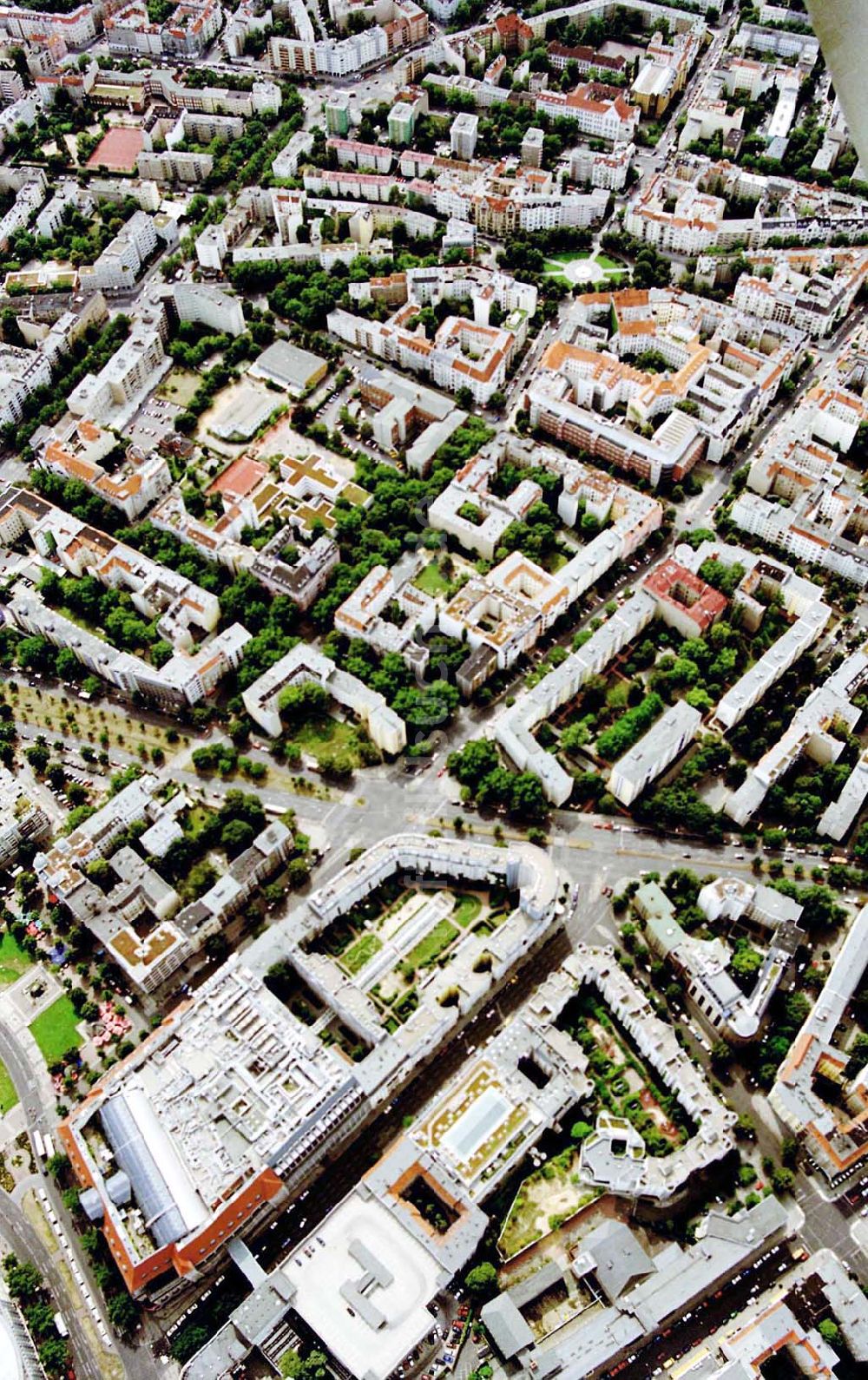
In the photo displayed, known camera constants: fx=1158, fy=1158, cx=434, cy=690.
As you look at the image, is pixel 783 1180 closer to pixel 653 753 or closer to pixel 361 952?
pixel 653 753

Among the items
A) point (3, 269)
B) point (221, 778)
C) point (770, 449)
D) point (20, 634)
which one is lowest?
point (221, 778)

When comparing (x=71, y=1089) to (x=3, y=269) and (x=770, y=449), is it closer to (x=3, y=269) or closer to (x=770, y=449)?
(x=770, y=449)

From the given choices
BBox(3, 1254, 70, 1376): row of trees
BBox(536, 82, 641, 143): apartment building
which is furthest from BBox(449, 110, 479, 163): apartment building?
BBox(3, 1254, 70, 1376): row of trees

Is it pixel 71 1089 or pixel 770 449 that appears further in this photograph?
pixel 770 449

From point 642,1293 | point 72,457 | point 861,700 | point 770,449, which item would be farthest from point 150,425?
point 642,1293

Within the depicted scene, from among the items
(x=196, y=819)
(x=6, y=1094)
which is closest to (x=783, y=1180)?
(x=196, y=819)

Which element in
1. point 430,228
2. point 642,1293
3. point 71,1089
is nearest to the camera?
point 642,1293

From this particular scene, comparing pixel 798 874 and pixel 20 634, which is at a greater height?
pixel 20 634
